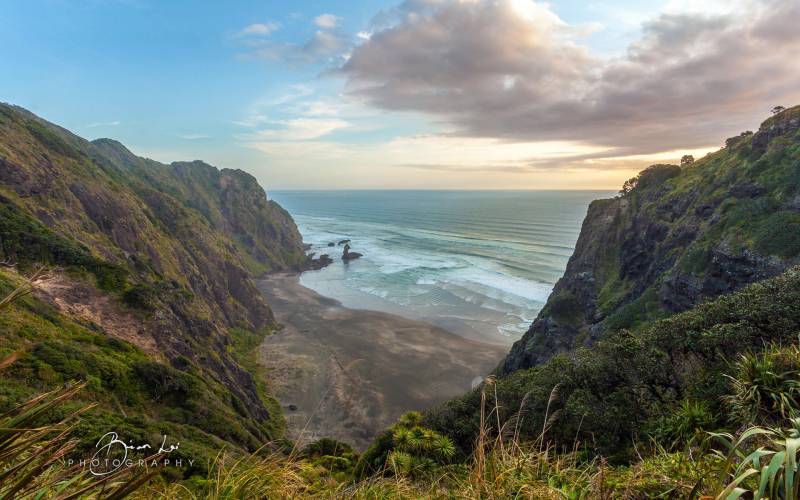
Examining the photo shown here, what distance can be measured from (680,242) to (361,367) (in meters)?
39.5

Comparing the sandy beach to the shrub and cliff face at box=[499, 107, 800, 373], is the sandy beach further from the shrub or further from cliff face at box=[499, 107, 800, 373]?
the shrub

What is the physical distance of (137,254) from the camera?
146ft

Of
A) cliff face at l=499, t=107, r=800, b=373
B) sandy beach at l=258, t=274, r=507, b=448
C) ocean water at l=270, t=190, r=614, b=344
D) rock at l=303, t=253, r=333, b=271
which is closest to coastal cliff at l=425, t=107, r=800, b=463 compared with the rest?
cliff face at l=499, t=107, r=800, b=373

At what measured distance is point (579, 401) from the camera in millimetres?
14836

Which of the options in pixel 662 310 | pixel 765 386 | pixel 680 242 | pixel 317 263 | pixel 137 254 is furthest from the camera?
pixel 317 263

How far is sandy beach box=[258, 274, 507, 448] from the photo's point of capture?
38.1 meters

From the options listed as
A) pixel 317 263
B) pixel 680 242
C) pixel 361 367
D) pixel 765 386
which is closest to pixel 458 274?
pixel 317 263

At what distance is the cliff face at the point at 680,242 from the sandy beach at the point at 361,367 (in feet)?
29.2

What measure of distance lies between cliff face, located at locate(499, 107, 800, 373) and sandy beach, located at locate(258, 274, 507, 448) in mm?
8904

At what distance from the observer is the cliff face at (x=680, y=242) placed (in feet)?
102

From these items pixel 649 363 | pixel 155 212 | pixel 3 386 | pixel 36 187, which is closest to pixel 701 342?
pixel 649 363

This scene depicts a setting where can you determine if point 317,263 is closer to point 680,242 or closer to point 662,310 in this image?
point 680,242

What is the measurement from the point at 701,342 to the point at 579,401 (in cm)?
535

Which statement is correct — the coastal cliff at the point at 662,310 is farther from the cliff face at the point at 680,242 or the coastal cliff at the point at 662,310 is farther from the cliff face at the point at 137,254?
the cliff face at the point at 137,254
